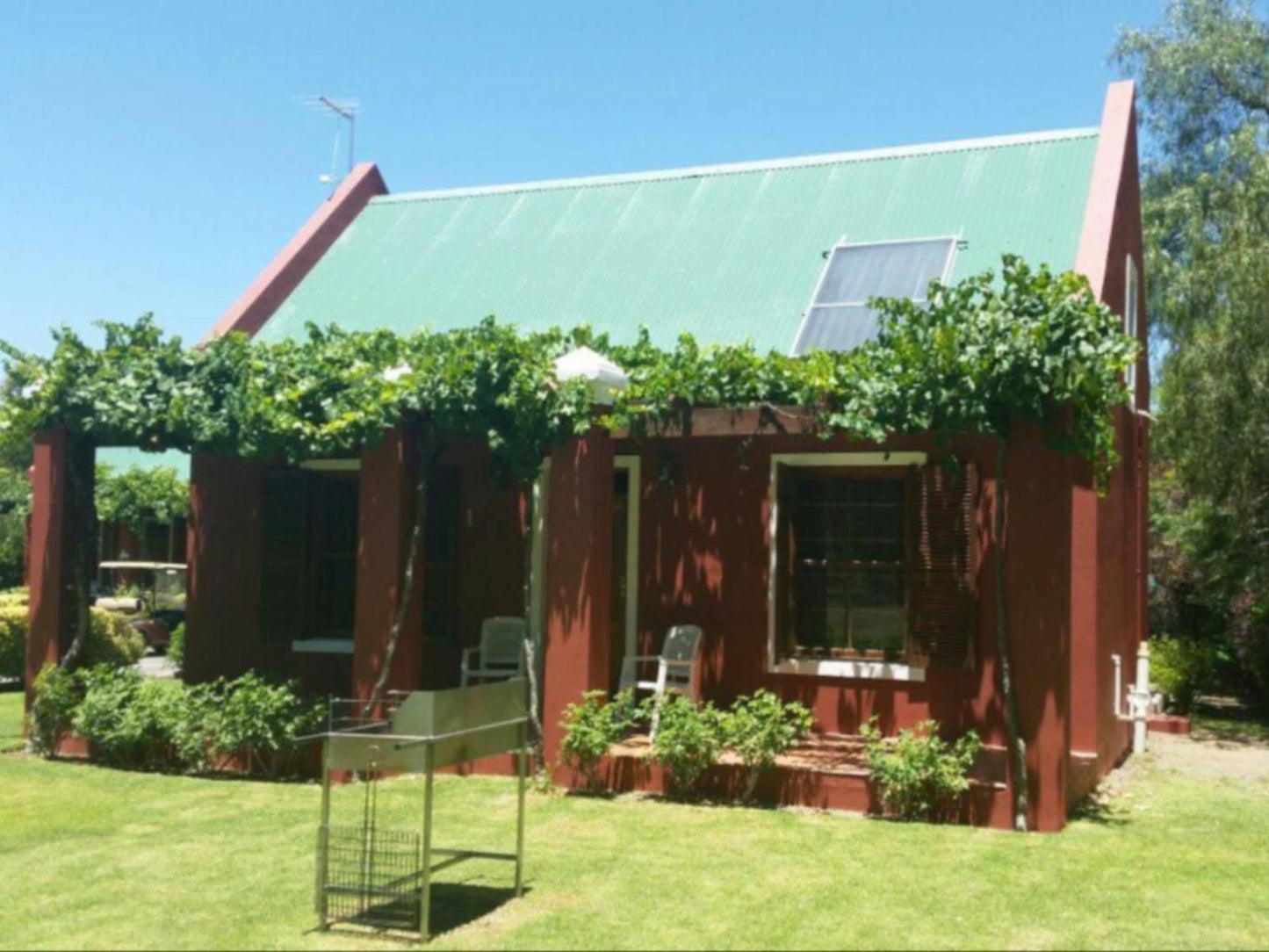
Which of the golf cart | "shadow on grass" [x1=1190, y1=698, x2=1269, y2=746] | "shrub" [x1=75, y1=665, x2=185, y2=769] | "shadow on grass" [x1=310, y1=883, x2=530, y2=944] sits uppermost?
the golf cart

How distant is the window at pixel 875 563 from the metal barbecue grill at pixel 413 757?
4394 millimetres

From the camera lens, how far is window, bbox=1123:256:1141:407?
43.3 ft

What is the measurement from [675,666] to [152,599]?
18.1 meters

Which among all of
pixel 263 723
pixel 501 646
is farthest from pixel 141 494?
pixel 263 723

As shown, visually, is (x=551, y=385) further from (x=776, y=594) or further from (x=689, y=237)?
(x=689, y=237)

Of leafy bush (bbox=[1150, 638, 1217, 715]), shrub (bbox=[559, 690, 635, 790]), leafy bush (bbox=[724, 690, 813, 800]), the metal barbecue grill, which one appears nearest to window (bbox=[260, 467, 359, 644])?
shrub (bbox=[559, 690, 635, 790])

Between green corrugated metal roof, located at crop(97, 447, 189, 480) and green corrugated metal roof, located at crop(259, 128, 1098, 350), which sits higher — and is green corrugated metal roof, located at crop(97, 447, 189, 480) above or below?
below

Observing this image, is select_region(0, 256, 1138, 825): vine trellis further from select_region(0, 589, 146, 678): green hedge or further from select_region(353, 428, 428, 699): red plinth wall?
select_region(0, 589, 146, 678): green hedge

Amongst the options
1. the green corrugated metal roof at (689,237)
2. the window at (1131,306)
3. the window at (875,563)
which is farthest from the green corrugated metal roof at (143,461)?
the window at (1131,306)

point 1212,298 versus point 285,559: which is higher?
point 1212,298

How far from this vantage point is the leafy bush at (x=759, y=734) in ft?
31.7

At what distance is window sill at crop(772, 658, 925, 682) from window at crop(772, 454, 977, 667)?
60 millimetres

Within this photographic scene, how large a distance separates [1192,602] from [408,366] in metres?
14.0

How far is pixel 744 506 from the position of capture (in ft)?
37.9
